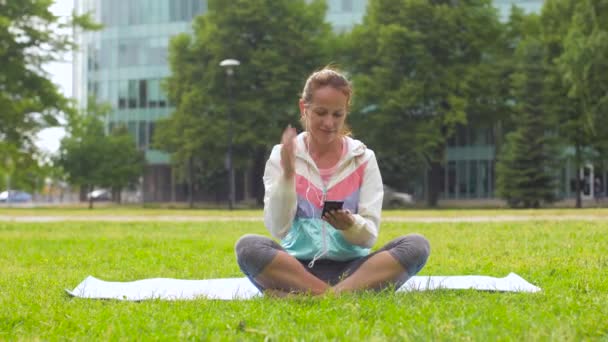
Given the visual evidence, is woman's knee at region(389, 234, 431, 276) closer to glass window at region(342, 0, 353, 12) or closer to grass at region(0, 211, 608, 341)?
grass at region(0, 211, 608, 341)

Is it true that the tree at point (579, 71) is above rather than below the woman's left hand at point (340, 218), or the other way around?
above

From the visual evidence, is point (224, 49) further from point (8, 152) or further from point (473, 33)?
point (8, 152)

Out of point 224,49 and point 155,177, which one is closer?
point 224,49

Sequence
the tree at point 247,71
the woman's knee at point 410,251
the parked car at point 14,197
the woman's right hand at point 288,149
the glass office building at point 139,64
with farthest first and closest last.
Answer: the parked car at point 14,197, the glass office building at point 139,64, the tree at point 247,71, the woman's knee at point 410,251, the woman's right hand at point 288,149

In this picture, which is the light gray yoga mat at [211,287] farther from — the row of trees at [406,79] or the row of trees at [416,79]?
the row of trees at [406,79]

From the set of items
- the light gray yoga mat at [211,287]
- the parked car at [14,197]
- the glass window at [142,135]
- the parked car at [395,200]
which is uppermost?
the glass window at [142,135]

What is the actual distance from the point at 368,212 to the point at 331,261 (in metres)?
0.48

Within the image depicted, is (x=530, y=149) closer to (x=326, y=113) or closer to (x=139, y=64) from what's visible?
(x=139, y=64)

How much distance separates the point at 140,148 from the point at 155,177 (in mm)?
2354

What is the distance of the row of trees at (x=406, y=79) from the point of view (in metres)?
34.5

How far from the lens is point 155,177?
172 ft

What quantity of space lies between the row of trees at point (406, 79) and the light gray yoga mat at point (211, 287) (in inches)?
1148

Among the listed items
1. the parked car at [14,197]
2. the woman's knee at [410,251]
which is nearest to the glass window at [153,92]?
the parked car at [14,197]

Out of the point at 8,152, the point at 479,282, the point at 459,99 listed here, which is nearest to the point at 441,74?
the point at 459,99
